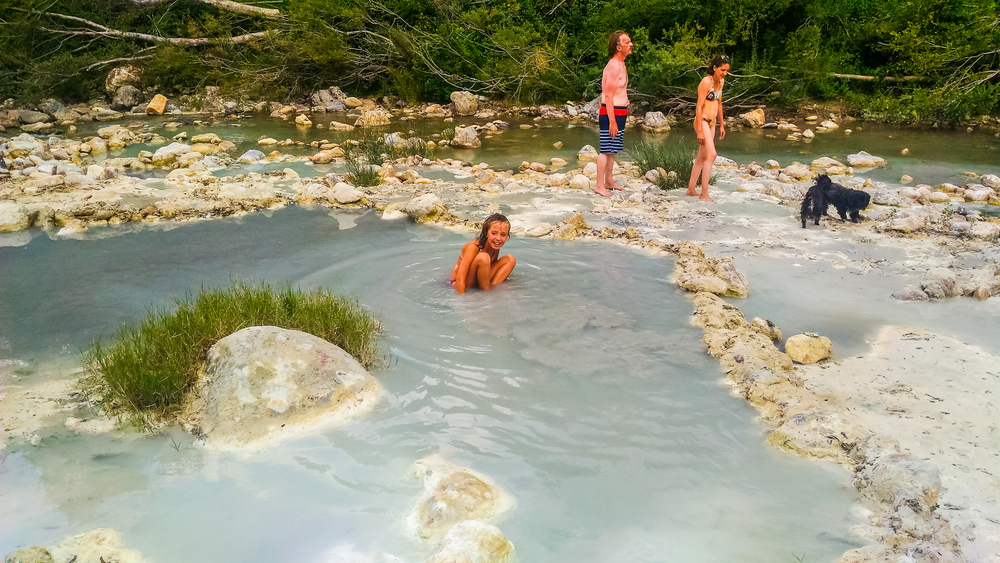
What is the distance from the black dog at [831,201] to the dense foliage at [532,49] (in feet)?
28.1

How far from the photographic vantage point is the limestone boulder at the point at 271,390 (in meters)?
3.75

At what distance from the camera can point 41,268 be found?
6371 millimetres

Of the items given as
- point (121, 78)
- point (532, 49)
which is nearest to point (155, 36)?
point (121, 78)

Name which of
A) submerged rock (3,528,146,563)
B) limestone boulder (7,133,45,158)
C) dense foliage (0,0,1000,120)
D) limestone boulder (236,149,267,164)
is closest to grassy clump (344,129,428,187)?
limestone boulder (236,149,267,164)

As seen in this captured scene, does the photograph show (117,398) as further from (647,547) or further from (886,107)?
(886,107)

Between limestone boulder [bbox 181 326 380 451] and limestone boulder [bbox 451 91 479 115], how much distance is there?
14125 millimetres

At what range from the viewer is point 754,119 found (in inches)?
619

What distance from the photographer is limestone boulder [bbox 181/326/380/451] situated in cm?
375

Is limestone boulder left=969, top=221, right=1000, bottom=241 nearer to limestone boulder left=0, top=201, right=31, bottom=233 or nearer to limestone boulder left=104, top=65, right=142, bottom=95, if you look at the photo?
limestone boulder left=0, top=201, right=31, bottom=233

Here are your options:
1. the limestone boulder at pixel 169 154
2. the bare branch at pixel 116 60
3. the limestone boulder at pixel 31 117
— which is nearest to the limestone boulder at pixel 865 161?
the limestone boulder at pixel 169 154

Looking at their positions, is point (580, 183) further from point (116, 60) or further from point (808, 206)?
point (116, 60)

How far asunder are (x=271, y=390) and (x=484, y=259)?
2.10 meters

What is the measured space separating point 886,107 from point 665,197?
894cm

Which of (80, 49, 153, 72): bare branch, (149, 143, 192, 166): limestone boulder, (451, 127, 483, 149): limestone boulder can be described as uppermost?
(80, 49, 153, 72): bare branch
